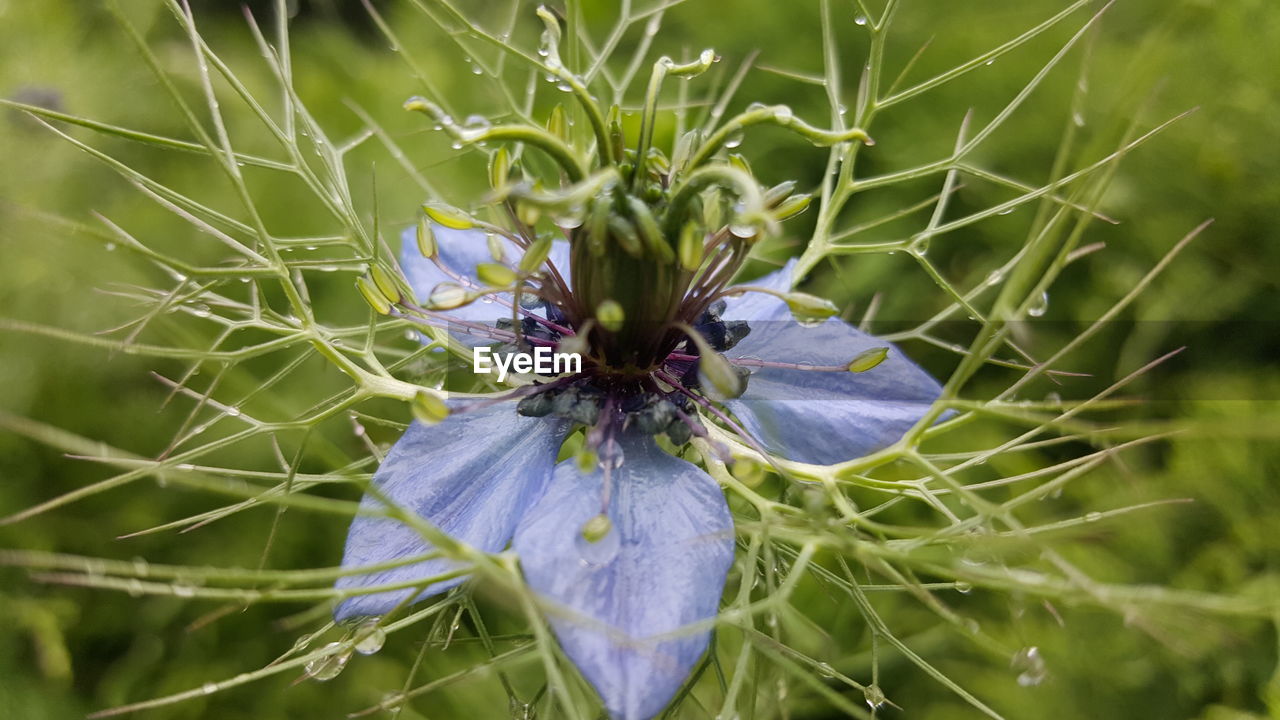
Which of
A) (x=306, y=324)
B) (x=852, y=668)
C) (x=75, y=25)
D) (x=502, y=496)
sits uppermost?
(x=75, y=25)

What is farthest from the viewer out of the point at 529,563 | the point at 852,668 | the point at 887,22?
the point at 852,668

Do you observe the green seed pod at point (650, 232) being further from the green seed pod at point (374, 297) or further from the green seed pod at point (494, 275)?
the green seed pod at point (374, 297)

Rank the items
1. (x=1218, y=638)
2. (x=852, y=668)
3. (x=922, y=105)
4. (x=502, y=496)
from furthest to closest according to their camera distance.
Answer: (x=922, y=105), (x=852, y=668), (x=502, y=496), (x=1218, y=638)

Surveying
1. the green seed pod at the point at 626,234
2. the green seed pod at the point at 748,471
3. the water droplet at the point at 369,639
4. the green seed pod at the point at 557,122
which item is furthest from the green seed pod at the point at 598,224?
the water droplet at the point at 369,639

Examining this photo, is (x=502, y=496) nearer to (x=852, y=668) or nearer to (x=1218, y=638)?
(x=1218, y=638)

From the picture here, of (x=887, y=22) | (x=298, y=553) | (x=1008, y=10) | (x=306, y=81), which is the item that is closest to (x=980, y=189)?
(x=1008, y=10)
